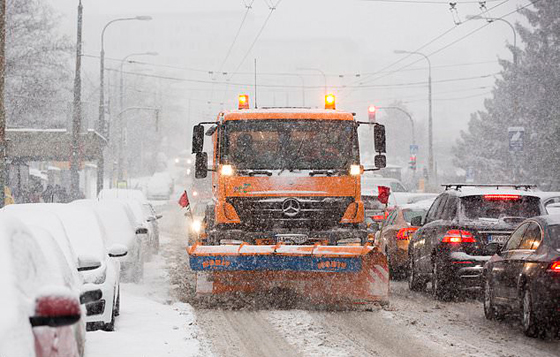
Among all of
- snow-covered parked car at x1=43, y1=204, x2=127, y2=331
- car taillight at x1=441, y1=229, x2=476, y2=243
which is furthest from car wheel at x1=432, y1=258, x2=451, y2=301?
snow-covered parked car at x1=43, y1=204, x2=127, y2=331

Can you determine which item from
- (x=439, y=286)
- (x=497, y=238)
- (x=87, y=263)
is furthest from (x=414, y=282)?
(x=87, y=263)

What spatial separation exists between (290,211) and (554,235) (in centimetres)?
472

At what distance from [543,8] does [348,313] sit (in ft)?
184

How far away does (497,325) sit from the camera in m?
12.3

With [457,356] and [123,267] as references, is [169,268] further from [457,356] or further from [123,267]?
[457,356]

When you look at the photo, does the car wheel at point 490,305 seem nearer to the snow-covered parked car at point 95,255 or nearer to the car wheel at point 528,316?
the car wheel at point 528,316

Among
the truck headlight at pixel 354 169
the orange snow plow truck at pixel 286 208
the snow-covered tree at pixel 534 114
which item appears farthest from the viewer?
the snow-covered tree at pixel 534 114

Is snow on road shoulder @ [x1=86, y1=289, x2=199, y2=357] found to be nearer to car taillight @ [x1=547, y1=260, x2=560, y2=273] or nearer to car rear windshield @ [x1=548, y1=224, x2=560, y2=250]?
car taillight @ [x1=547, y1=260, x2=560, y2=273]

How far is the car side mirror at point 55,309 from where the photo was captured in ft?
14.3

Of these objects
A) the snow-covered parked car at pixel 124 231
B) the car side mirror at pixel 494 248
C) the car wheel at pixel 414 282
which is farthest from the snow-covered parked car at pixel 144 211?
the car side mirror at pixel 494 248

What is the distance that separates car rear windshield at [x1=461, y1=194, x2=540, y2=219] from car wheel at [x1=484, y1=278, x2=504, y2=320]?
173cm

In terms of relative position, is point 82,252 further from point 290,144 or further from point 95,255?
→ point 290,144

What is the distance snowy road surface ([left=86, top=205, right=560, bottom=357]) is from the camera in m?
10.1

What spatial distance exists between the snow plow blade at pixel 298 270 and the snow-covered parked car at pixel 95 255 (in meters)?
1.74
